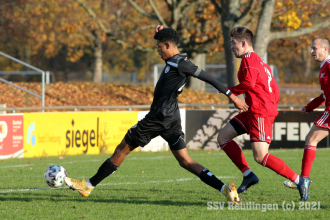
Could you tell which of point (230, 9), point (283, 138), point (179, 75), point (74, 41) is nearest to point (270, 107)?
point (179, 75)

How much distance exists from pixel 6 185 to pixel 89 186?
221 cm

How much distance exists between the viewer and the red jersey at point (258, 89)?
5773mm

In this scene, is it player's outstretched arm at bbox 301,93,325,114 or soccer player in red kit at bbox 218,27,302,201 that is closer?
soccer player in red kit at bbox 218,27,302,201

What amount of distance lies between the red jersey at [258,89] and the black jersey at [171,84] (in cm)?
65

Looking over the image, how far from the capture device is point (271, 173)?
9172 millimetres

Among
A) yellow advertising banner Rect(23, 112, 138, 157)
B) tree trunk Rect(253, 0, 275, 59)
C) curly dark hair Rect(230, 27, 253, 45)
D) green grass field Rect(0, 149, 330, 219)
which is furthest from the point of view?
tree trunk Rect(253, 0, 275, 59)

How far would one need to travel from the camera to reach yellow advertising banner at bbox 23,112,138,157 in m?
12.5

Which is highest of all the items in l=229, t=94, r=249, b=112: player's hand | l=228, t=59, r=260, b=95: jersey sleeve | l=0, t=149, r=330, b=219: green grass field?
l=228, t=59, r=260, b=95: jersey sleeve

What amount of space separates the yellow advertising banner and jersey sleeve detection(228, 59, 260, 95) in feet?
25.9

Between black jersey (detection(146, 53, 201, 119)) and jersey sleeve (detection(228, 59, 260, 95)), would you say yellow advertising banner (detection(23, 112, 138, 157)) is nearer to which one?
black jersey (detection(146, 53, 201, 119))

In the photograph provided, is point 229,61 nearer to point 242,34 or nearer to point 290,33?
point 290,33

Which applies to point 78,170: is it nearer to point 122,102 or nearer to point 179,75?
point 179,75

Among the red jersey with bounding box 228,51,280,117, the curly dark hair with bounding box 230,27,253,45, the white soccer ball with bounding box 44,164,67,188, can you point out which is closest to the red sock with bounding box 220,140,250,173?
the red jersey with bounding box 228,51,280,117

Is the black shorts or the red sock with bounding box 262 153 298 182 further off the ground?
the black shorts
